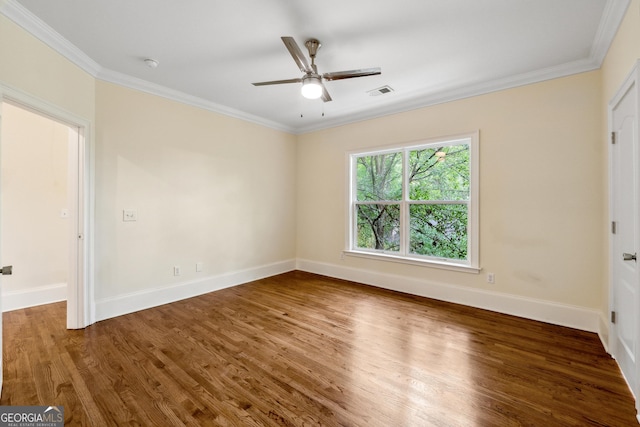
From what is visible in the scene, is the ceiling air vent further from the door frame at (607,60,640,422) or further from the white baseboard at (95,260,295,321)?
the white baseboard at (95,260,295,321)

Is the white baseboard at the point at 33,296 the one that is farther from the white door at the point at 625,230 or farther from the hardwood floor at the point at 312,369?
the white door at the point at 625,230

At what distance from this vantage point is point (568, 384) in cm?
194

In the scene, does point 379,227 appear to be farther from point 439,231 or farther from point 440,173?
point 440,173

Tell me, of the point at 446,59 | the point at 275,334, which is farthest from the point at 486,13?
the point at 275,334

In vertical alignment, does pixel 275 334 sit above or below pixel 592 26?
below

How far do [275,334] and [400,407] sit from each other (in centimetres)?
137

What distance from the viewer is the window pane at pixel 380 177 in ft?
13.8

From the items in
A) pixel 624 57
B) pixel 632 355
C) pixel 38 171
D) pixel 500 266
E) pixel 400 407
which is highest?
pixel 624 57

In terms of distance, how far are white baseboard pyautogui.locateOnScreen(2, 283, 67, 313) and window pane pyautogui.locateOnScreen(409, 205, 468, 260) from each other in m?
4.81

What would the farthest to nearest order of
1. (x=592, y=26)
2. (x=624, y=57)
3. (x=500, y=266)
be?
(x=500, y=266) → (x=592, y=26) → (x=624, y=57)

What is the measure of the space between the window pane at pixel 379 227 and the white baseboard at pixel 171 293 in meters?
1.73

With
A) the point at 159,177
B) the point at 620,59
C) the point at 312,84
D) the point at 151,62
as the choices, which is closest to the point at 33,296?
the point at 159,177

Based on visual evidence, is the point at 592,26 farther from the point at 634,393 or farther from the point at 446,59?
the point at 634,393

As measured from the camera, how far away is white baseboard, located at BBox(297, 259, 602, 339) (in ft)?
9.25
